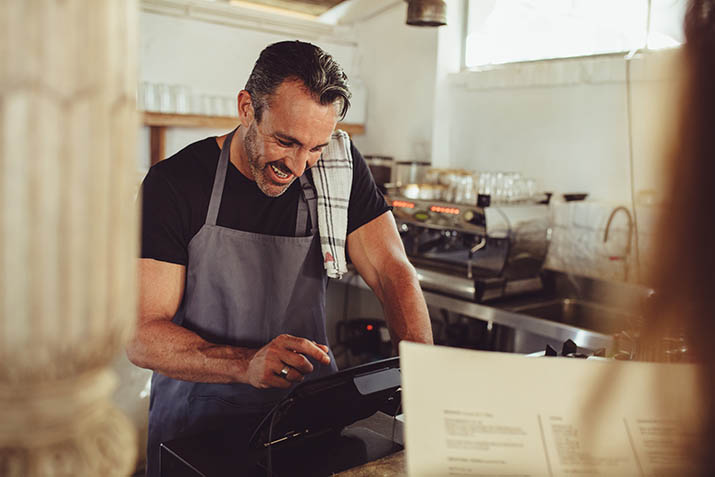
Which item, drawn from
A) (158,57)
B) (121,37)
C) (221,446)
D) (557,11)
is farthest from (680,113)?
(158,57)

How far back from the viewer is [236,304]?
1.93 m

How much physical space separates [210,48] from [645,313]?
4.74m

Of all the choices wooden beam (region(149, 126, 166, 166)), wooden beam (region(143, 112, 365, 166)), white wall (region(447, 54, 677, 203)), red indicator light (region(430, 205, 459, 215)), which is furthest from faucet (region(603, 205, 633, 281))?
wooden beam (region(149, 126, 166, 166))

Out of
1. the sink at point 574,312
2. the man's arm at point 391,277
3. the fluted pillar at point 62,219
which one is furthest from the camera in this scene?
the sink at point 574,312

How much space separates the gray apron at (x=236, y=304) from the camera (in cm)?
180

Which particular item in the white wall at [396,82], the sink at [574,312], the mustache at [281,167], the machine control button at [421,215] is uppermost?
the white wall at [396,82]

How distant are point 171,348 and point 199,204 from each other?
0.45 m

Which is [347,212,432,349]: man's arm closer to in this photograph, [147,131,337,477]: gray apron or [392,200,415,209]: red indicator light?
[147,131,337,477]: gray apron

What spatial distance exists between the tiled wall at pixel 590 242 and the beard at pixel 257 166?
7.01 ft

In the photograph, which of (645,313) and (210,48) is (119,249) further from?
(210,48)

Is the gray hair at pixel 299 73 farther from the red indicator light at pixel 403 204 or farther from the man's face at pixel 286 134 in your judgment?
the red indicator light at pixel 403 204

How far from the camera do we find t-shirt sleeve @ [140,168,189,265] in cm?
176

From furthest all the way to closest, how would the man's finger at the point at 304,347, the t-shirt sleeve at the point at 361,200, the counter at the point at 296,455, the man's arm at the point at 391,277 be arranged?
the t-shirt sleeve at the point at 361,200, the man's arm at the point at 391,277, the man's finger at the point at 304,347, the counter at the point at 296,455

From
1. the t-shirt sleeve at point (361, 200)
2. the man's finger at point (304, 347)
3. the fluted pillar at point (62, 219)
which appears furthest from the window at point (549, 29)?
the fluted pillar at point (62, 219)
